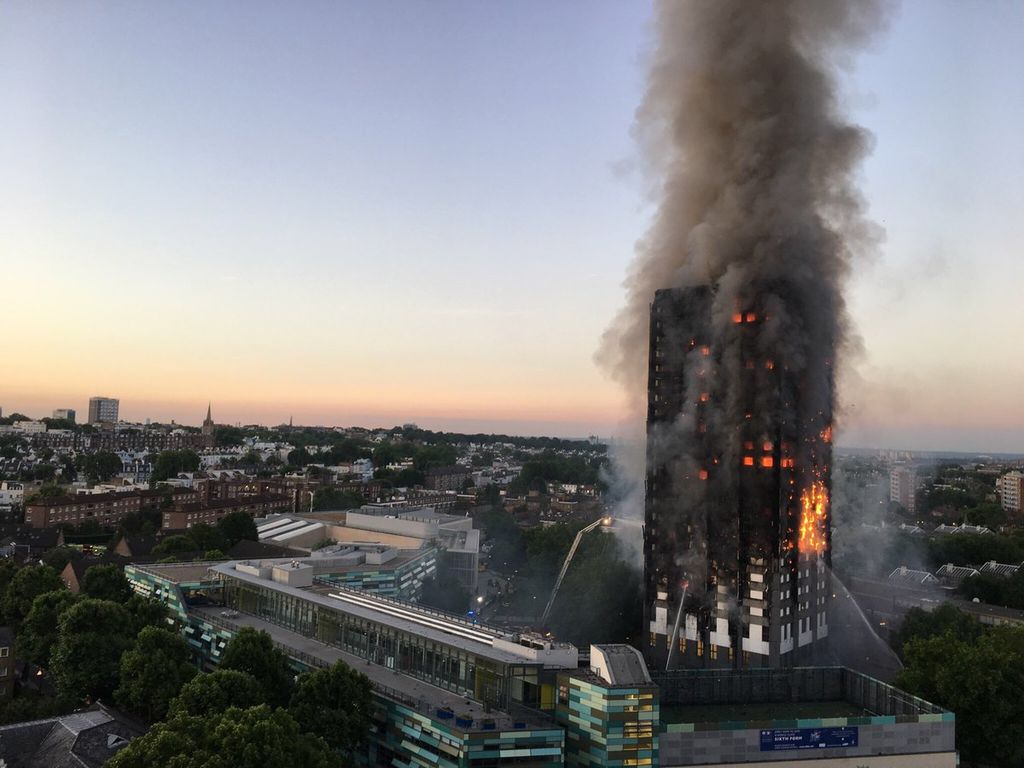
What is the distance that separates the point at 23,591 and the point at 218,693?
102 feet

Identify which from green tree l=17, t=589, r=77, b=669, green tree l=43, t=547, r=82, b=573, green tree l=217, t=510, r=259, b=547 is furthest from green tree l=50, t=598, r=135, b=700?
green tree l=217, t=510, r=259, b=547

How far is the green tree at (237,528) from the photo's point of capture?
8756cm

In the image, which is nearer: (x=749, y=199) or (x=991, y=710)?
(x=991, y=710)

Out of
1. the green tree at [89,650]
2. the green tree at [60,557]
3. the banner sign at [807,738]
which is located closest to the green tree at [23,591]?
the green tree at [89,650]

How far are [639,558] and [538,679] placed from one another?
33010mm

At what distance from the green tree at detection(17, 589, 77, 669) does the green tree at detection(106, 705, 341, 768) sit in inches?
949

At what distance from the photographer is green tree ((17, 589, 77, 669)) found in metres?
48.0

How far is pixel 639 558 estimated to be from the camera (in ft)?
216

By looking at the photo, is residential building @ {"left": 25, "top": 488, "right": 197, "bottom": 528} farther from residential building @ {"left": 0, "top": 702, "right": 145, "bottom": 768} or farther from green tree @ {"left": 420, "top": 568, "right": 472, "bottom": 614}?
residential building @ {"left": 0, "top": 702, "right": 145, "bottom": 768}

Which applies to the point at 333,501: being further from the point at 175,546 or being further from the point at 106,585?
the point at 106,585

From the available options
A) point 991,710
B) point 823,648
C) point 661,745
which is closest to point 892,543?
point 823,648

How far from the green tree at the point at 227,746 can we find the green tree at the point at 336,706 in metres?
3.76

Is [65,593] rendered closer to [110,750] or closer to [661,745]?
[110,750]

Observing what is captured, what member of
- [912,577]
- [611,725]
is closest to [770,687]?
[611,725]
